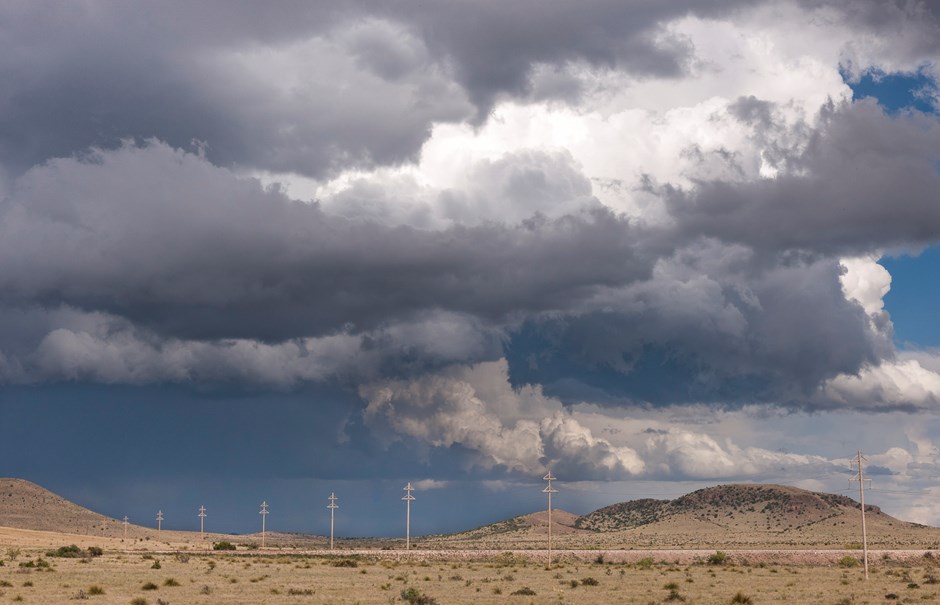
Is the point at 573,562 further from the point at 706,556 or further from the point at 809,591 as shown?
the point at 809,591

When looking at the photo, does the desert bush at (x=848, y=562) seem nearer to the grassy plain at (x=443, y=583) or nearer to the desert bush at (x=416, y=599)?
the grassy plain at (x=443, y=583)

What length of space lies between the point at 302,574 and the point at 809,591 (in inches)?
1637

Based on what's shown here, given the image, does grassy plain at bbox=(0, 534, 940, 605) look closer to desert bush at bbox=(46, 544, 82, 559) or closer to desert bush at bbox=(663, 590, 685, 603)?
desert bush at bbox=(663, 590, 685, 603)

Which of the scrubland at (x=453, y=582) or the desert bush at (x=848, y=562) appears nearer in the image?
the scrubland at (x=453, y=582)

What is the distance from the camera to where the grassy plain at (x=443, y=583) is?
60.9m

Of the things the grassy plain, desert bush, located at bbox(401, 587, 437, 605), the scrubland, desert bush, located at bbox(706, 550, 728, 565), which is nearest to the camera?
desert bush, located at bbox(401, 587, 437, 605)

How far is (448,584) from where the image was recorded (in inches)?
2977

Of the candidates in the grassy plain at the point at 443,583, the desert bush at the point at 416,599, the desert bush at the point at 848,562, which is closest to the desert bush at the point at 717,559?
the grassy plain at the point at 443,583

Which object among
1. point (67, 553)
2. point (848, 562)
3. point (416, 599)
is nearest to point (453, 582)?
point (416, 599)

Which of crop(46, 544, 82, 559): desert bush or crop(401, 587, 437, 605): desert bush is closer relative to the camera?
crop(401, 587, 437, 605): desert bush

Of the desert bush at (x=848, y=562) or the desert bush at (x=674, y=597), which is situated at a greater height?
the desert bush at (x=674, y=597)

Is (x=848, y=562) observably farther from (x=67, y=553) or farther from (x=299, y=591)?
(x=67, y=553)

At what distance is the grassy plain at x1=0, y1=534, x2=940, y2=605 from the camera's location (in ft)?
200

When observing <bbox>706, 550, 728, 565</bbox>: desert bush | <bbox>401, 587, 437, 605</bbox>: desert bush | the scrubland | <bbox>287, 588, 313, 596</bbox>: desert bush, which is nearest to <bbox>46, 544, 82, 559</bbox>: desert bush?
the scrubland
